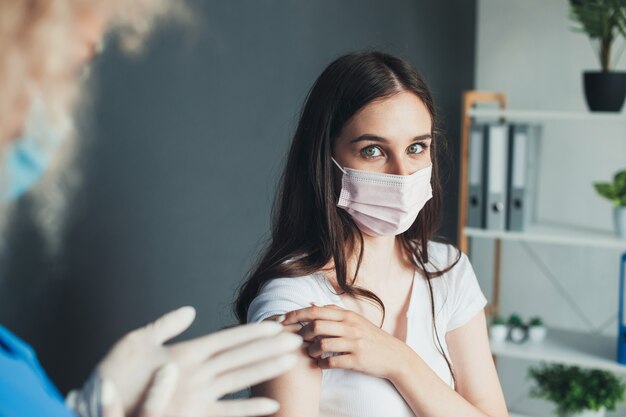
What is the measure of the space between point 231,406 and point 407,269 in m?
0.83

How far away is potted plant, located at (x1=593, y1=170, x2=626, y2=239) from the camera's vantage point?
2623 millimetres

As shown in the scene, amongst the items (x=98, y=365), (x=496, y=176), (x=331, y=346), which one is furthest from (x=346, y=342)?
(x=496, y=176)

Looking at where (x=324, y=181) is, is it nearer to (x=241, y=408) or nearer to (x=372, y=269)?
(x=372, y=269)

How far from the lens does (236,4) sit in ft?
5.91

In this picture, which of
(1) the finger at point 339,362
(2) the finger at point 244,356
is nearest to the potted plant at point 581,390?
(1) the finger at point 339,362

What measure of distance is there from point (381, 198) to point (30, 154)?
574mm

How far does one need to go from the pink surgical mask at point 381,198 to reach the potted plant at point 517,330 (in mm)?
1563

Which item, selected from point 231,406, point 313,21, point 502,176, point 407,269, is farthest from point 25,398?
point 502,176

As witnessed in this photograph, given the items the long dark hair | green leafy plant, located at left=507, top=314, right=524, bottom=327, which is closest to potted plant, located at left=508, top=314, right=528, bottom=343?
green leafy plant, located at left=507, top=314, right=524, bottom=327

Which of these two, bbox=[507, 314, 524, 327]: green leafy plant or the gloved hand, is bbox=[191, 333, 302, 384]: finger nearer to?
the gloved hand

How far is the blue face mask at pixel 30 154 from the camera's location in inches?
43.6

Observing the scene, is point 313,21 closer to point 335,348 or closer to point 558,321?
point 335,348

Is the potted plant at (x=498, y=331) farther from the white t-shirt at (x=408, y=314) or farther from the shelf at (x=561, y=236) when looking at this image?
the white t-shirt at (x=408, y=314)

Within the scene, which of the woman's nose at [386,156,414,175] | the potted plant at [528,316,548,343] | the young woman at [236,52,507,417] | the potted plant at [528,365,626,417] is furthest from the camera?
the potted plant at [528,316,548,343]
